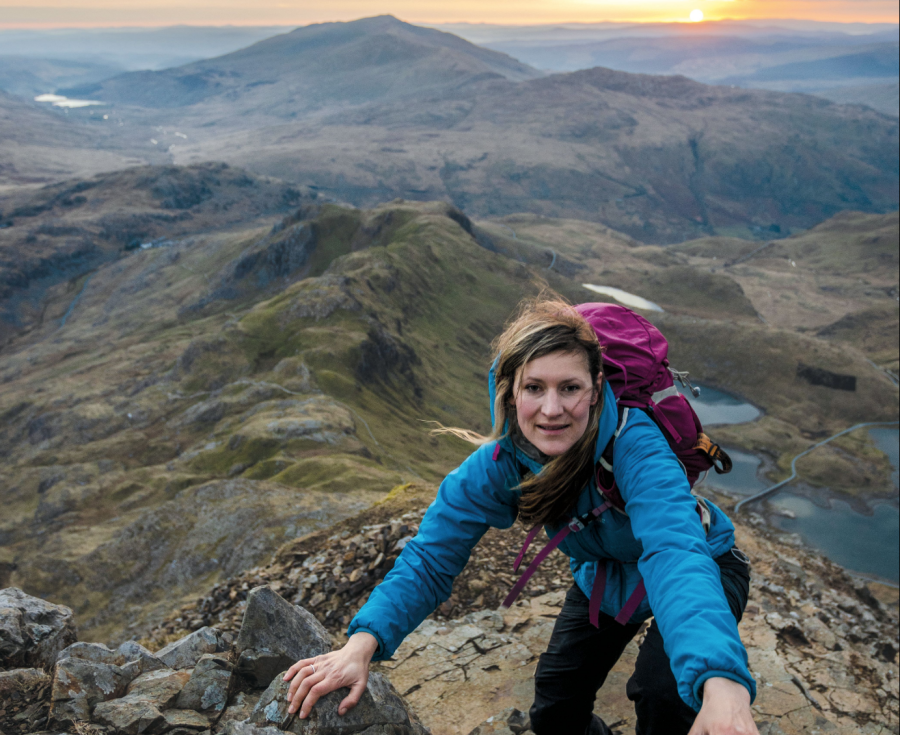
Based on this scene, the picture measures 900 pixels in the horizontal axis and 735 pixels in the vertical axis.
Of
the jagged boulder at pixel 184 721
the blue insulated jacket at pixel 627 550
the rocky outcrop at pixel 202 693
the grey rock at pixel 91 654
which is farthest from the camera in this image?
the grey rock at pixel 91 654

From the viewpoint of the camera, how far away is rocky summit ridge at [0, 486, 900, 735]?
7.52 metres

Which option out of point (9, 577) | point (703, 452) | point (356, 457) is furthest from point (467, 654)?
point (9, 577)

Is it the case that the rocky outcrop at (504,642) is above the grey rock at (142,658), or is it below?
below

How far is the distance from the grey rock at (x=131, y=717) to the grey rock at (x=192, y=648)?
1412 millimetres

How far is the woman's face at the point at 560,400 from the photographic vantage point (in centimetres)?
607

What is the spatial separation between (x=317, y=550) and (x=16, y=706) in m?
9.93

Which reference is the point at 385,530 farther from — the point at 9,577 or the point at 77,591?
the point at 9,577

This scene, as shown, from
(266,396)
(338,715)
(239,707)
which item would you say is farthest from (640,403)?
(266,396)

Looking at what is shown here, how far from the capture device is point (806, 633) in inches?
635

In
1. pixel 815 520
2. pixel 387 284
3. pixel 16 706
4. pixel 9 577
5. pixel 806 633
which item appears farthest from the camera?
pixel 387 284

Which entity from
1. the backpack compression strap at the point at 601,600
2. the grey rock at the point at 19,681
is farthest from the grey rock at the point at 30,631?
the backpack compression strap at the point at 601,600

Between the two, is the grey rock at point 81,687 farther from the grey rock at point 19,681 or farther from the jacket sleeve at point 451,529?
the jacket sleeve at point 451,529

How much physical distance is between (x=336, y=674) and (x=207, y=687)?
11.2ft

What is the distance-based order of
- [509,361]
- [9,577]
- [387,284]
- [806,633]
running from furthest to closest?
[387,284], [9,577], [806,633], [509,361]
